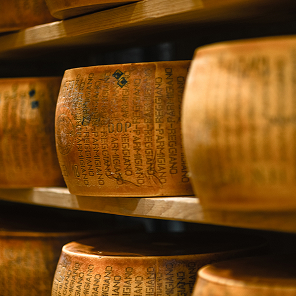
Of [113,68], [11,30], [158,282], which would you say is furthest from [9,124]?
[158,282]

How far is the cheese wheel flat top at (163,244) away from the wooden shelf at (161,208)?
77 millimetres

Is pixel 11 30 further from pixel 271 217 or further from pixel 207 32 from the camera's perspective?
pixel 271 217

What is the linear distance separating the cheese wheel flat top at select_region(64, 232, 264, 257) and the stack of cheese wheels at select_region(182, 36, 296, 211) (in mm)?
318

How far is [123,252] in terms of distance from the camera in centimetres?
92

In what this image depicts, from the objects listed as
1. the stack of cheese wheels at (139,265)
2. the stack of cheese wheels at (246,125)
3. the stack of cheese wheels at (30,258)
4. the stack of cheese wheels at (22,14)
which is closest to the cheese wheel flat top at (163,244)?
the stack of cheese wheels at (139,265)

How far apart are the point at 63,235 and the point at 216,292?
1.80ft

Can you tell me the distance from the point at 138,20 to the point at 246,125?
1.13 feet

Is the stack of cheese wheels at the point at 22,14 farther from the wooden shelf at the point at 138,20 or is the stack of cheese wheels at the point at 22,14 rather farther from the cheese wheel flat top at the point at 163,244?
the cheese wheel flat top at the point at 163,244

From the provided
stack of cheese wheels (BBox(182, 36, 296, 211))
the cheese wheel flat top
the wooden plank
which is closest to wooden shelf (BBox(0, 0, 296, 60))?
stack of cheese wheels (BBox(182, 36, 296, 211))

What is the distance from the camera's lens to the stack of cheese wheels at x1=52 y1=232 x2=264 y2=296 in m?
0.83

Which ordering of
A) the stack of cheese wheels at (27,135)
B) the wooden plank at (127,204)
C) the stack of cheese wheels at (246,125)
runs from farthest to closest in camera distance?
1. the stack of cheese wheels at (27,135)
2. the wooden plank at (127,204)
3. the stack of cheese wheels at (246,125)

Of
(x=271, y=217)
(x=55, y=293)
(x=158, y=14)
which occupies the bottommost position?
(x=55, y=293)

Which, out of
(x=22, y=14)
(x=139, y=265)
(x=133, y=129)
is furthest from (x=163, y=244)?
(x=22, y=14)

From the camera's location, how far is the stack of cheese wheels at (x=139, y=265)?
0.83 metres
